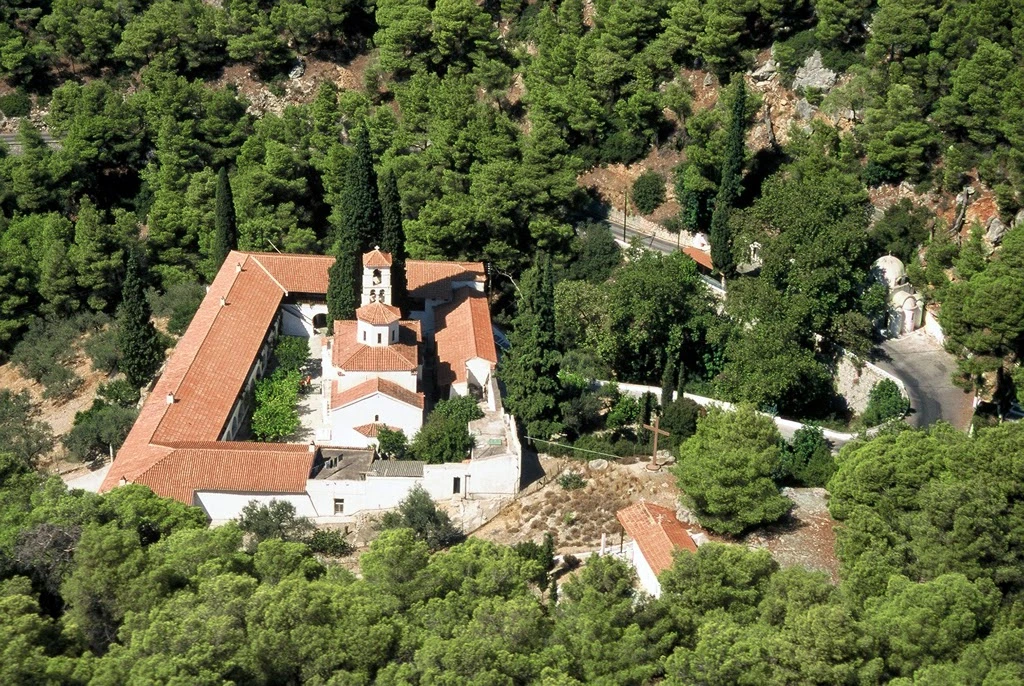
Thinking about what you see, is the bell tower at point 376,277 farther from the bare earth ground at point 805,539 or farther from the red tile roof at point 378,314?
the bare earth ground at point 805,539

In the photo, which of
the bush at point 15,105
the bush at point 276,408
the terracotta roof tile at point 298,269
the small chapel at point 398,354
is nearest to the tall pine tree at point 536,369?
the small chapel at point 398,354

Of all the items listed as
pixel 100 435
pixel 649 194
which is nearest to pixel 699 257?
pixel 649 194

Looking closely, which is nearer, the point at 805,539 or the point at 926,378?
the point at 805,539

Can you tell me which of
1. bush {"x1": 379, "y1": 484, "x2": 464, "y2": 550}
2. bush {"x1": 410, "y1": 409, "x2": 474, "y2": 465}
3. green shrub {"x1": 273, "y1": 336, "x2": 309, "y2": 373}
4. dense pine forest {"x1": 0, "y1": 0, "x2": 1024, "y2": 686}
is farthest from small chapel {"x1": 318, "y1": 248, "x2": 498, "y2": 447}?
bush {"x1": 379, "y1": 484, "x2": 464, "y2": 550}

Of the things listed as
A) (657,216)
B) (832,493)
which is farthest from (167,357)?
(832,493)

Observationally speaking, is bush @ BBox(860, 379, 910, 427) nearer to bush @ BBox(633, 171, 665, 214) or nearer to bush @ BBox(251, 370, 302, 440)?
bush @ BBox(633, 171, 665, 214)

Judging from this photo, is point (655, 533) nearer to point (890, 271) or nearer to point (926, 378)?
point (926, 378)

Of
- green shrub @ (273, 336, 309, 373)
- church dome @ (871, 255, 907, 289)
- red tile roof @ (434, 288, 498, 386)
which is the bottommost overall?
green shrub @ (273, 336, 309, 373)
